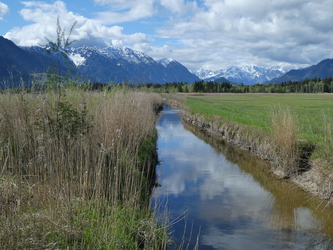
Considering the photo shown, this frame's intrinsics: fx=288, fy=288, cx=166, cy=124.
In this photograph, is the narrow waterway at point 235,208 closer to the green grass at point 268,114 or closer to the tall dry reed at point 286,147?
the tall dry reed at point 286,147

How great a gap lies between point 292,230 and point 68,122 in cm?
606

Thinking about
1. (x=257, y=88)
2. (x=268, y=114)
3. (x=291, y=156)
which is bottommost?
(x=291, y=156)

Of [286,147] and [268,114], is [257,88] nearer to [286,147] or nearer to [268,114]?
[268,114]

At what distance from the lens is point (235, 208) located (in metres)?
8.56

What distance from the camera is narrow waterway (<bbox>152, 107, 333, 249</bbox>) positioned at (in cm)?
666

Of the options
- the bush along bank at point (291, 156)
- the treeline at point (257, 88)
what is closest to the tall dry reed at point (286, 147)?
the bush along bank at point (291, 156)

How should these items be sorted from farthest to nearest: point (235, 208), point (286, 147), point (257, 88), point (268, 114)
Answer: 1. point (257, 88)
2. point (268, 114)
3. point (286, 147)
4. point (235, 208)

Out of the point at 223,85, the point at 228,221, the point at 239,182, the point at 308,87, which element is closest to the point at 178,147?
the point at 239,182

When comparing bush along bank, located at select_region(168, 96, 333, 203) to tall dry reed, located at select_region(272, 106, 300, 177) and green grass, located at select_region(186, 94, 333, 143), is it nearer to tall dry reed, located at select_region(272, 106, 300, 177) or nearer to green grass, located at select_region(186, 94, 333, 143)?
tall dry reed, located at select_region(272, 106, 300, 177)

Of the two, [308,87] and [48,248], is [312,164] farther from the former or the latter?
[308,87]

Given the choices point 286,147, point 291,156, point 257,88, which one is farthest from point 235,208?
point 257,88

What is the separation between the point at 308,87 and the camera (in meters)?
136

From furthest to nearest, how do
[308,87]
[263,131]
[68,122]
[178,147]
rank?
[308,87], [178,147], [263,131], [68,122]

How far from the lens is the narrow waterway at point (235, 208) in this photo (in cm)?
666
